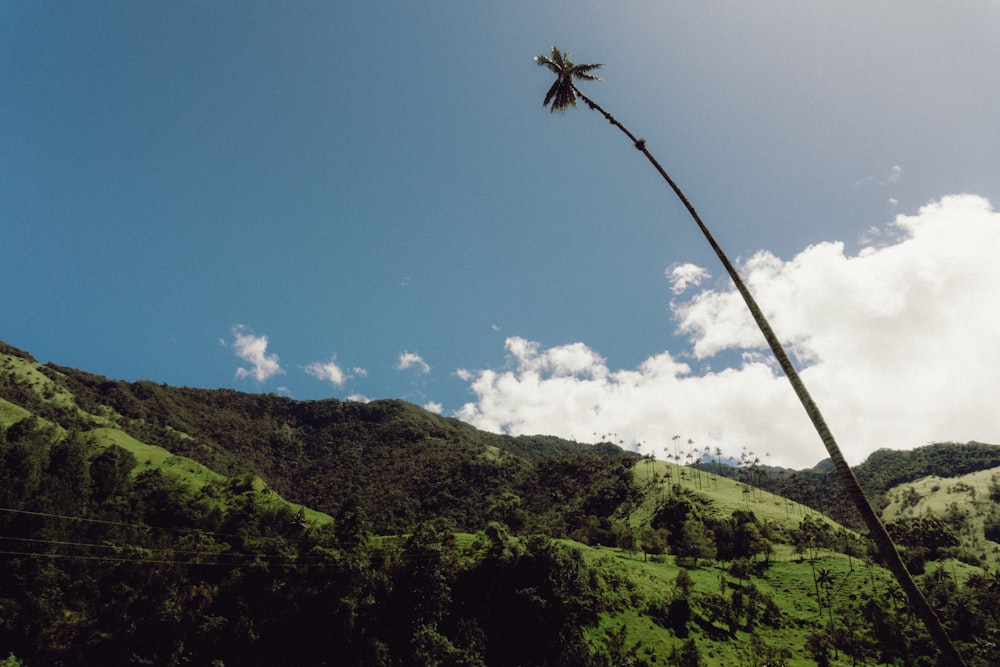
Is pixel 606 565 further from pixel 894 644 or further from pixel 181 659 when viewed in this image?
pixel 181 659

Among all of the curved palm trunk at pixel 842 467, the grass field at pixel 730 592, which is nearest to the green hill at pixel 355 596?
the grass field at pixel 730 592

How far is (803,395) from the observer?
16172mm

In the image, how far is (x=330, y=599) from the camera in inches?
2488

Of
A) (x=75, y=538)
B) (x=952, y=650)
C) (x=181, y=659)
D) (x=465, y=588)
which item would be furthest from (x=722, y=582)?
(x=75, y=538)

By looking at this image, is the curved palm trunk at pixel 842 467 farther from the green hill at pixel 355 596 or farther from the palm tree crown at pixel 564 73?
the green hill at pixel 355 596

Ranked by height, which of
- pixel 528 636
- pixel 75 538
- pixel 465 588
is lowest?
pixel 528 636

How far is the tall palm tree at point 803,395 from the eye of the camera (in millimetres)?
12757

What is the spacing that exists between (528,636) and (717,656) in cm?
2927

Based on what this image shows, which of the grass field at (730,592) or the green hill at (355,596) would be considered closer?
the green hill at (355,596)

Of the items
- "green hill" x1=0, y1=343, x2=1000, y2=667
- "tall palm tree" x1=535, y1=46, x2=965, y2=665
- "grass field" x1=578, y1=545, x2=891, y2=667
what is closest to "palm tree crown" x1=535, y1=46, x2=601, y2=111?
"tall palm tree" x1=535, y1=46, x2=965, y2=665

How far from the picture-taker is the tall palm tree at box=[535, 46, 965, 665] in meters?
12.8

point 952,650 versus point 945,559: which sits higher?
point 952,650

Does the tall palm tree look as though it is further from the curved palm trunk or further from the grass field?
the grass field

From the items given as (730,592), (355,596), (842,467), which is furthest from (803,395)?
(730,592)
